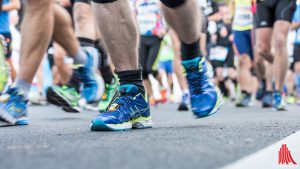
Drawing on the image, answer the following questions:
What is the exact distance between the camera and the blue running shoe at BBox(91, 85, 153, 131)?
2.73 m

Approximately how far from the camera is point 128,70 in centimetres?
288

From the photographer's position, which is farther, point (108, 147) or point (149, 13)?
point (149, 13)

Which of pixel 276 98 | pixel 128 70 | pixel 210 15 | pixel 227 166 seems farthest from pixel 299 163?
pixel 210 15

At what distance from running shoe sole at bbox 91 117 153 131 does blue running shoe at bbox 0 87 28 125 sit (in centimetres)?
71

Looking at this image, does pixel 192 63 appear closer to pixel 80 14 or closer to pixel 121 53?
pixel 121 53

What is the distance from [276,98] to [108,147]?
191 inches

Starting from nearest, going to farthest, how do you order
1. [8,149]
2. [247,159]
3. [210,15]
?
[247,159], [8,149], [210,15]

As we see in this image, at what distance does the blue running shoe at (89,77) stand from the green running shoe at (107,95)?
0.63ft

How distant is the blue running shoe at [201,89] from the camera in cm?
320

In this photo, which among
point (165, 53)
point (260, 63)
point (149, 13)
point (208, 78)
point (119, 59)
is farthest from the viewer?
point (165, 53)

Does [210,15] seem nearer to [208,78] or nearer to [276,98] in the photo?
[276,98]

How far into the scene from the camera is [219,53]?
44.5ft

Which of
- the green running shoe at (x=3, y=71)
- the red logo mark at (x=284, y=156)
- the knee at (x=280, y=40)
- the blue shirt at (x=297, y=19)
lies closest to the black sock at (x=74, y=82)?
the green running shoe at (x=3, y=71)

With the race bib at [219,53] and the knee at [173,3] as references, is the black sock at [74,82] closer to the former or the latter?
the knee at [173,3]
